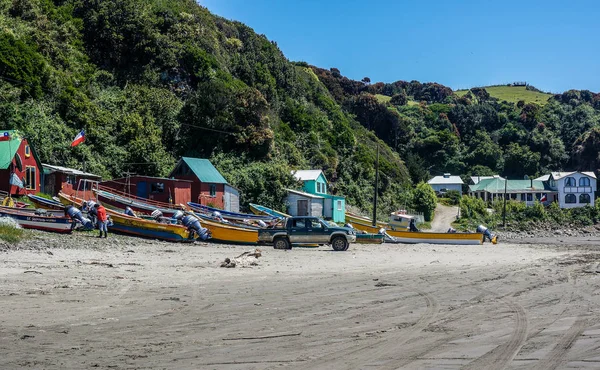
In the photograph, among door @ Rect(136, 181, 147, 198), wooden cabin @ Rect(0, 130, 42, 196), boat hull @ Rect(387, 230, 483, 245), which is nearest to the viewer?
wooden cabin @ Rect(0, 130, 42, 196)

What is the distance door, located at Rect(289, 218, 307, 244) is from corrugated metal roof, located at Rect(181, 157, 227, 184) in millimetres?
18657

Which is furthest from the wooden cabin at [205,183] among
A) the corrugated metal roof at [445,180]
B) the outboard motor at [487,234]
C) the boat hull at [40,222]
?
the corrugated metal roof at [445,180]

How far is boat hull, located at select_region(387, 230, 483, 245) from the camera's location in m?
43.3

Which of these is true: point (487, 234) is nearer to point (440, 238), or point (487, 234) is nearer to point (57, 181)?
point (440, 238)

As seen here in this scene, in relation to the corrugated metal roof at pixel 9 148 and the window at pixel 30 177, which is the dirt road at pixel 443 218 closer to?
the window at pixel 30 177

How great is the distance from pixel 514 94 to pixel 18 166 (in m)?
160

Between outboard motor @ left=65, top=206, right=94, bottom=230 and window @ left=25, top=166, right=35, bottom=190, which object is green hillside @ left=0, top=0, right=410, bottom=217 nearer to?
window @ left=25, top=166, right=35, bottom=190

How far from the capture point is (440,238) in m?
43.7

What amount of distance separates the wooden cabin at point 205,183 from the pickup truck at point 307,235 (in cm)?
1807

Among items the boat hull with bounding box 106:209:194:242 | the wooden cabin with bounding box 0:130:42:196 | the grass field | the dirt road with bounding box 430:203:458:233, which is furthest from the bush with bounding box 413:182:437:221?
the grass field

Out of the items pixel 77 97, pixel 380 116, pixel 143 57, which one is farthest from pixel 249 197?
pixel 380 116

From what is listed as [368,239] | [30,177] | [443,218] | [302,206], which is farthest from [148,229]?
[443,218]

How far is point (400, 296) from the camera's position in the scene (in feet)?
50.0

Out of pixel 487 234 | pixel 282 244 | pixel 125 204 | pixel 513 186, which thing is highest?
pixel 513 186
